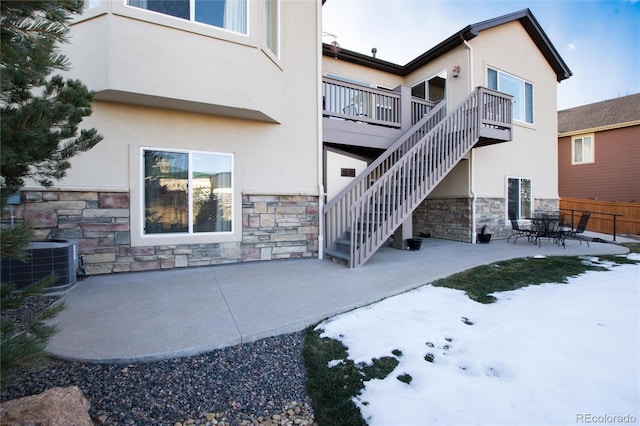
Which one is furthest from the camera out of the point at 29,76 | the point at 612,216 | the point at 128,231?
the point at 612,216

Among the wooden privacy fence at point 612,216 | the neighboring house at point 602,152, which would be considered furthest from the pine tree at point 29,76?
the neighboring house at point 602,152

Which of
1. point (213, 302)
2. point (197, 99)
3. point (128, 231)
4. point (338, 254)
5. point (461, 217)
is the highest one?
point (197, 99)

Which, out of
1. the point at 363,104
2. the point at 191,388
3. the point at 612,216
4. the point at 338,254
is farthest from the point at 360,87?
the point at 612,216

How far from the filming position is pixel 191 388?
7.25 feet

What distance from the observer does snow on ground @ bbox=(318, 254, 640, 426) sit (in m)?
2.01

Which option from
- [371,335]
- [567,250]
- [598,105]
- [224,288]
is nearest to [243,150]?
[224,288]

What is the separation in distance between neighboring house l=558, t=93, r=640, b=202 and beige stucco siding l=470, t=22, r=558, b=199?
582 cm

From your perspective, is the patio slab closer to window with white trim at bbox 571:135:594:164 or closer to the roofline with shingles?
the roofline with shingles

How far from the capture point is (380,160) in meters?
7.25

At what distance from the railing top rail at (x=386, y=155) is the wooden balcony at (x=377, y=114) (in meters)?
0.30

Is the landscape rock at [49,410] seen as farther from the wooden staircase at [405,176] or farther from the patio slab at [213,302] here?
the wooden staircase at [405,176]

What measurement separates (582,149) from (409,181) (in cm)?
1499

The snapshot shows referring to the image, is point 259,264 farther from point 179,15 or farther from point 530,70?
point 530,70

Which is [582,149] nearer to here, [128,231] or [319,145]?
[319,145]
